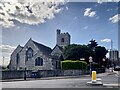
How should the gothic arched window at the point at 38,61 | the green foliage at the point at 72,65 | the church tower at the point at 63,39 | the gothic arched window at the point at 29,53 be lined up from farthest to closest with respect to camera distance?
the church tower at the point at 63,39 < the gothic arched window at the point at 29,53 < the gothic arched window at the point at 38,61 < the green foliage at the point at 72,65

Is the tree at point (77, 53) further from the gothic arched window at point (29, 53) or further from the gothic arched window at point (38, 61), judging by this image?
the gothic arched window at point (29, 53)

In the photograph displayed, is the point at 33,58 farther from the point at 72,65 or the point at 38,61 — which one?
the point at 72,65

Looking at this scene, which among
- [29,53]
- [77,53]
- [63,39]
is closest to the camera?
[77,53]

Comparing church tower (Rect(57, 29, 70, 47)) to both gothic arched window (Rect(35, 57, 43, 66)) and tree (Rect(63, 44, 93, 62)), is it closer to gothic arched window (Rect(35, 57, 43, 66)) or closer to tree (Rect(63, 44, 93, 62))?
tree (Rect(63, 44, 93, 62))

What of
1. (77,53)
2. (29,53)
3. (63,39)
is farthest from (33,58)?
(63,39)

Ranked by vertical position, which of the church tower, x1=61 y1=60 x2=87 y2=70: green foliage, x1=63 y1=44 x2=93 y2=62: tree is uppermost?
the church tower

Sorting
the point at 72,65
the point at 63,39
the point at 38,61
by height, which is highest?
the point at 63,39

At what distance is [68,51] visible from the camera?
8800 cm

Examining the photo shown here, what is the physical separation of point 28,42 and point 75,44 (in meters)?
16.2

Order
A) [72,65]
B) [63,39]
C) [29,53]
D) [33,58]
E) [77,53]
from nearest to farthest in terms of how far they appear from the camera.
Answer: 1. [72,65]
2. [33,58]
3. [77,53]
4. [29,53]
5. [63,39]

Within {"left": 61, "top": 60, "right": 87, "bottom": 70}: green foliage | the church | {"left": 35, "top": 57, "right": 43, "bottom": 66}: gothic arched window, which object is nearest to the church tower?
the church

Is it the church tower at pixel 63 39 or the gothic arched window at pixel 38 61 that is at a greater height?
the church tower at pixel 63 39

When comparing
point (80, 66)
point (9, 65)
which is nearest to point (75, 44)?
point (9, 65)

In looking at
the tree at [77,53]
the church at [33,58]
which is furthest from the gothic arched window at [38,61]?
the tree at [77,53]
